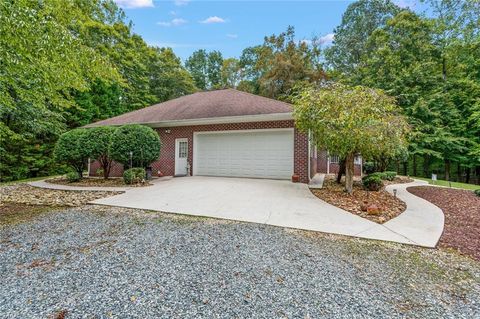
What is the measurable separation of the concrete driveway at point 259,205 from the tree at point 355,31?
63.9 feet

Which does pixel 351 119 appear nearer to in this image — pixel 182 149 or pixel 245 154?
pixel 245 154

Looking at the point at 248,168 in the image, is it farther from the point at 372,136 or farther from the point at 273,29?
the point at 273,29

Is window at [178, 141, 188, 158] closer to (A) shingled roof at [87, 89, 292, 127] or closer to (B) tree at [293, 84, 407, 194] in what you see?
(A) shingled roof at [87, 89, 292, 127]

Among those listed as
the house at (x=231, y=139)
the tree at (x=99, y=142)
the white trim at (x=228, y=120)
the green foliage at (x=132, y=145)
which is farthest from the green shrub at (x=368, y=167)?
the tree at (x=99, y=142)

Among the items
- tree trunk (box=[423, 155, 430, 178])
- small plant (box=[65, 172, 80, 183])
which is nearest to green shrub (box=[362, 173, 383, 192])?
small plant (box=[65, 172, 80, 183])

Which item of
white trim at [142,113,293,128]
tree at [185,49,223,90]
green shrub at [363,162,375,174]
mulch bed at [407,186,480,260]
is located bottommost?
mulch bed at [407,186,480,260]

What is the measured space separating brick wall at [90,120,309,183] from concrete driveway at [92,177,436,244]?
4.31 feet

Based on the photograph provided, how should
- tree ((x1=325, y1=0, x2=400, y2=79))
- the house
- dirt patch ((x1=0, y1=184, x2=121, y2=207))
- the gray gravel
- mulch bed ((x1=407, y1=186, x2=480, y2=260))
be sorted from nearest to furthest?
the gray gravel
mulch bed ((x1=407, y1=186, x2=480, y2=260))
dirt patch ((x1=0, y1=184, x2=121, y2=207))
the house
tree ((x1=325, y1=0, x2=400, y2=79))

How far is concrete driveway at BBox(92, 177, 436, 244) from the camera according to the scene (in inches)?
181

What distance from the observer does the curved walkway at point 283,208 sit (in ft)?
14.5

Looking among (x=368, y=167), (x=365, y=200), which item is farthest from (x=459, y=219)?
(x=368, y=167)

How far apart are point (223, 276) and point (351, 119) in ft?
16.6

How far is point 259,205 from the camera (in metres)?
6.20

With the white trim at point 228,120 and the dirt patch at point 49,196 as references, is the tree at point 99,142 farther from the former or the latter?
the white trim at point 228,120
